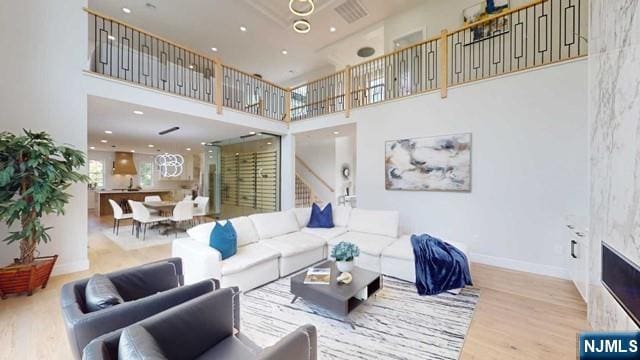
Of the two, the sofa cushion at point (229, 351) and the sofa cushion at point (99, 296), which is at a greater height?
the sofa cushion at point (99, 296)

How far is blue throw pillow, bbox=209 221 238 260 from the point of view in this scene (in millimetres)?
2902

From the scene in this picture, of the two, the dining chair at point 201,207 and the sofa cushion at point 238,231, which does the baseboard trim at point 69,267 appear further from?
the dining chair at point 201,207

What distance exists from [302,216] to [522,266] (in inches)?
139

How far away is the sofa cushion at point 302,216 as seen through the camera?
4527 mm

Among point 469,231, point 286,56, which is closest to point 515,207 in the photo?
point 469,231

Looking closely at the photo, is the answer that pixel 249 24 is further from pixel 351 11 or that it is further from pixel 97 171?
pixel 97 171

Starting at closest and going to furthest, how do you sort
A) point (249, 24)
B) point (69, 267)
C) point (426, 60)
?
point (69, 267) < point (426, 60) < point (249, 24)

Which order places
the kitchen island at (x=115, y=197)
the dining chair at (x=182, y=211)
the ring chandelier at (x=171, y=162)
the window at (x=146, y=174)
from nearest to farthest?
the dining chair at (x=182, y=211)
the ring chandelier at (x=171, y=162)
the kitchen island at (x=115, y=197)
the window at (x=146, y=174)

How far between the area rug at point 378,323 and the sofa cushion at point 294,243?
507 millimetres

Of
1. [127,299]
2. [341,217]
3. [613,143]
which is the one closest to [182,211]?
[341,217]

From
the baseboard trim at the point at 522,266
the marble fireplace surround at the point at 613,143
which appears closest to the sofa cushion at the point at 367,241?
the baseboard trim at the point at 522,266

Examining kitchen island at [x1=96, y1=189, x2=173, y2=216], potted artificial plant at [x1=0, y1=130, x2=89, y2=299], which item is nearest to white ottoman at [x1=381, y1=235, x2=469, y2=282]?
potted artificial plant at [x1=0, y1=130, x2=89, y2=299]

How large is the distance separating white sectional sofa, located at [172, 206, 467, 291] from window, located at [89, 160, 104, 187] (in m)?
10.8

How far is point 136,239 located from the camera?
5.43 m
